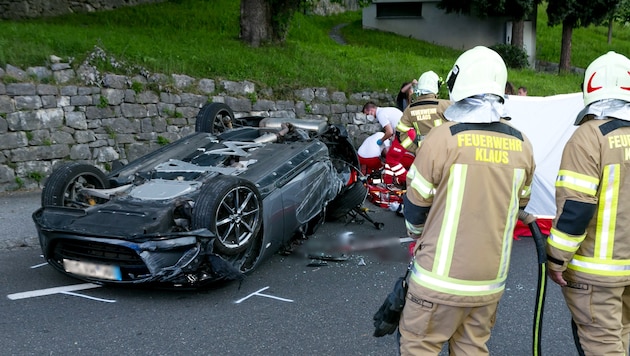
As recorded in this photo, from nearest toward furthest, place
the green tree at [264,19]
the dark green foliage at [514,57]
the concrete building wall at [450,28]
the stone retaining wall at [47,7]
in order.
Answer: the green tree at [264,19]
the stone retaining wall at [47,7]
the dark green foliage at [514,57]
the concrete building wall at [450,28]

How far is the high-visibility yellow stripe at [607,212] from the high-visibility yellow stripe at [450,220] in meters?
0.81

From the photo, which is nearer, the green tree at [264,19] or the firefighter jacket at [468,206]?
the firefighter jacket at [468,206]

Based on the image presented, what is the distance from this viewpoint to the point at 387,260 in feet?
18.9

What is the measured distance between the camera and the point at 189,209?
15.2 ft

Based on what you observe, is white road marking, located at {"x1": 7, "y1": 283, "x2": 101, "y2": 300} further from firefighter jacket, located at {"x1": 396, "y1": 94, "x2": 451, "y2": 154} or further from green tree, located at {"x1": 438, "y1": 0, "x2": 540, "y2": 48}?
green tree, located at {"x1": 438, "y1": 0, "x2": 540, "y2": 48}

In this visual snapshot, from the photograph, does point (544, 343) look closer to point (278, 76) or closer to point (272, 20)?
point (278, 76)

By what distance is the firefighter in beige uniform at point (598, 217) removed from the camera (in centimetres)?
279

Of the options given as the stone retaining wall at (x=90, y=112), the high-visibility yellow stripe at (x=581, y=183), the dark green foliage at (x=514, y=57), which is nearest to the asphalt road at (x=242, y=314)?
the high-visibility yellow stripe at (x=581, y=183)

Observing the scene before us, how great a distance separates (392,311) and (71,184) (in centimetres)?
356

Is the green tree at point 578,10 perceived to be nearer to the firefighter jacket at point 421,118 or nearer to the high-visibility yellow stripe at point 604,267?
→ the firefighter jacket at point 421,118

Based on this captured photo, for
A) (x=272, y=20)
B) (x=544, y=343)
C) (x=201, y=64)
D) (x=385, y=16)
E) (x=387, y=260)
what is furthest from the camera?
(x=385, y=16)

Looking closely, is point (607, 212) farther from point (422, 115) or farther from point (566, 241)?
point (422, 115)

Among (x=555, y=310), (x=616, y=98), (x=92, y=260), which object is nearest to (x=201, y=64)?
(x=92, y=260)

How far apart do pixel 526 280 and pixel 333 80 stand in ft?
25.0
